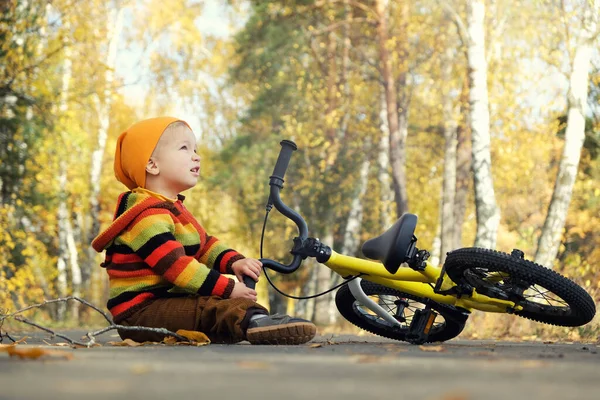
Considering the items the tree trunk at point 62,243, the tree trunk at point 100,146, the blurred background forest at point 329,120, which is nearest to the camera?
the blurred background forest at point 329,120

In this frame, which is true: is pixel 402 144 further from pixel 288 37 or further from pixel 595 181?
pixel 595 181

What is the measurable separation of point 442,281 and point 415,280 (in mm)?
174

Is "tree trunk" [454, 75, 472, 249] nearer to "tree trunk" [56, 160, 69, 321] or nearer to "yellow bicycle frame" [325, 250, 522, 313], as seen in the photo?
"tree trunk" [56, 160, 69, 321]

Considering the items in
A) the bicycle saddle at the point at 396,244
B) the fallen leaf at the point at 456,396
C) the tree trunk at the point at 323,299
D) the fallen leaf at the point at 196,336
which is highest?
the bicycle saddle at the point at 396,244

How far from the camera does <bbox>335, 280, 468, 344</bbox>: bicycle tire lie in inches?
188

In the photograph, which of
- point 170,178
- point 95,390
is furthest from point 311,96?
point 95,390

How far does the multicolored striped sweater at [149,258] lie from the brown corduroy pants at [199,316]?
0.06 m

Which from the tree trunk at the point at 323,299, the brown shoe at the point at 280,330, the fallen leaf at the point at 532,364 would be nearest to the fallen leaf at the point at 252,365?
the fallen leaf at the point at 532,364

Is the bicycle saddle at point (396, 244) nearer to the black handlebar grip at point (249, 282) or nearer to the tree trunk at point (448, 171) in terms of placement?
the black handlebar grip at point (249, 282)

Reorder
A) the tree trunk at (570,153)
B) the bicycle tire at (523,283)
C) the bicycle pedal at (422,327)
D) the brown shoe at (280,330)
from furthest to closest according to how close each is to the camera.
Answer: the tree trunk at (570,153) → the bicycle pedal at (422,327) → the brown shoe at (280,330) → the bicycle tire at (523,283)

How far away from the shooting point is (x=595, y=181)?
14.8 m

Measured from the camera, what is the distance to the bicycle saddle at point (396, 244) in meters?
4.36

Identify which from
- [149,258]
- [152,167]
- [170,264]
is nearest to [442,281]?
[170,264]

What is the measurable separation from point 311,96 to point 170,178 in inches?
600
